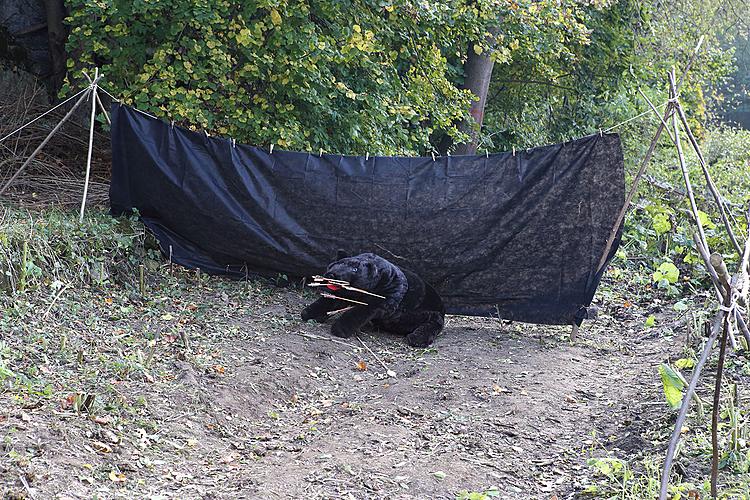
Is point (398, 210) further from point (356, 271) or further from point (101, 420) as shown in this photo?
point (101, 420)

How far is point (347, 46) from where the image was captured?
8.37 metres

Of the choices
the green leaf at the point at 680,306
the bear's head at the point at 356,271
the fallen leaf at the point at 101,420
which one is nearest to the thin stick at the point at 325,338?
the bear's head at the point at 356,271

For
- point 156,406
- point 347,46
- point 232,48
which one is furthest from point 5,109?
point 156,406

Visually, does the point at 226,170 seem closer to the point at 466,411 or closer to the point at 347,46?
the point at 347,46

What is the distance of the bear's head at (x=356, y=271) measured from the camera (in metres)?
6.36

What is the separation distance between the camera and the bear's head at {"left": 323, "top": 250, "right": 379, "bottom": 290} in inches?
251

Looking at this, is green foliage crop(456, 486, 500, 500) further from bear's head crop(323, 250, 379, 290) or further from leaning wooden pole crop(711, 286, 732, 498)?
bear's head crop(323, 250, 379, 290)

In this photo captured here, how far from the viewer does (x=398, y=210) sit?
7.34 meters

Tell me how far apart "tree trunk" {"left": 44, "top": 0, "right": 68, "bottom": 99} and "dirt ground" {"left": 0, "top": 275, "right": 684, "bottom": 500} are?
15.1 ft

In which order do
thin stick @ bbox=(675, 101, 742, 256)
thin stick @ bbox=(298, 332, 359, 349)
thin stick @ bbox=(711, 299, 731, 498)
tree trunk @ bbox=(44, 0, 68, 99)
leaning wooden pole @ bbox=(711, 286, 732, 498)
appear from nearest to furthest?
leaning wooden pole @ bbox=(711, 286, 732, 498) → thin stick @ bbox=(711, 299, 731, 498) → thin stick @ bbox=(675, 101, 742, 256) → thin stick @ bbox=(298, 332, 359, 349) → tree trunk @ bbox=(44, 0, 68, 99)

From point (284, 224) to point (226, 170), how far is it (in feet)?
2.46

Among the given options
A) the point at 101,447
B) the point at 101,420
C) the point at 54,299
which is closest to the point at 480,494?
the point at 101,447

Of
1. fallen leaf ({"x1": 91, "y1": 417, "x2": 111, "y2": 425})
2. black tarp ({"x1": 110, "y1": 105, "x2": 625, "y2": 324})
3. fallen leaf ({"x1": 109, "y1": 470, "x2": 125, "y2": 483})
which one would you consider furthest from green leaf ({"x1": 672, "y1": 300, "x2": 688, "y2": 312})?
fallen leaf ({"x1": 109, "y1": 470, "x2": 125, "y2": 483})

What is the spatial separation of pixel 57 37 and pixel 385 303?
21.0 feet
